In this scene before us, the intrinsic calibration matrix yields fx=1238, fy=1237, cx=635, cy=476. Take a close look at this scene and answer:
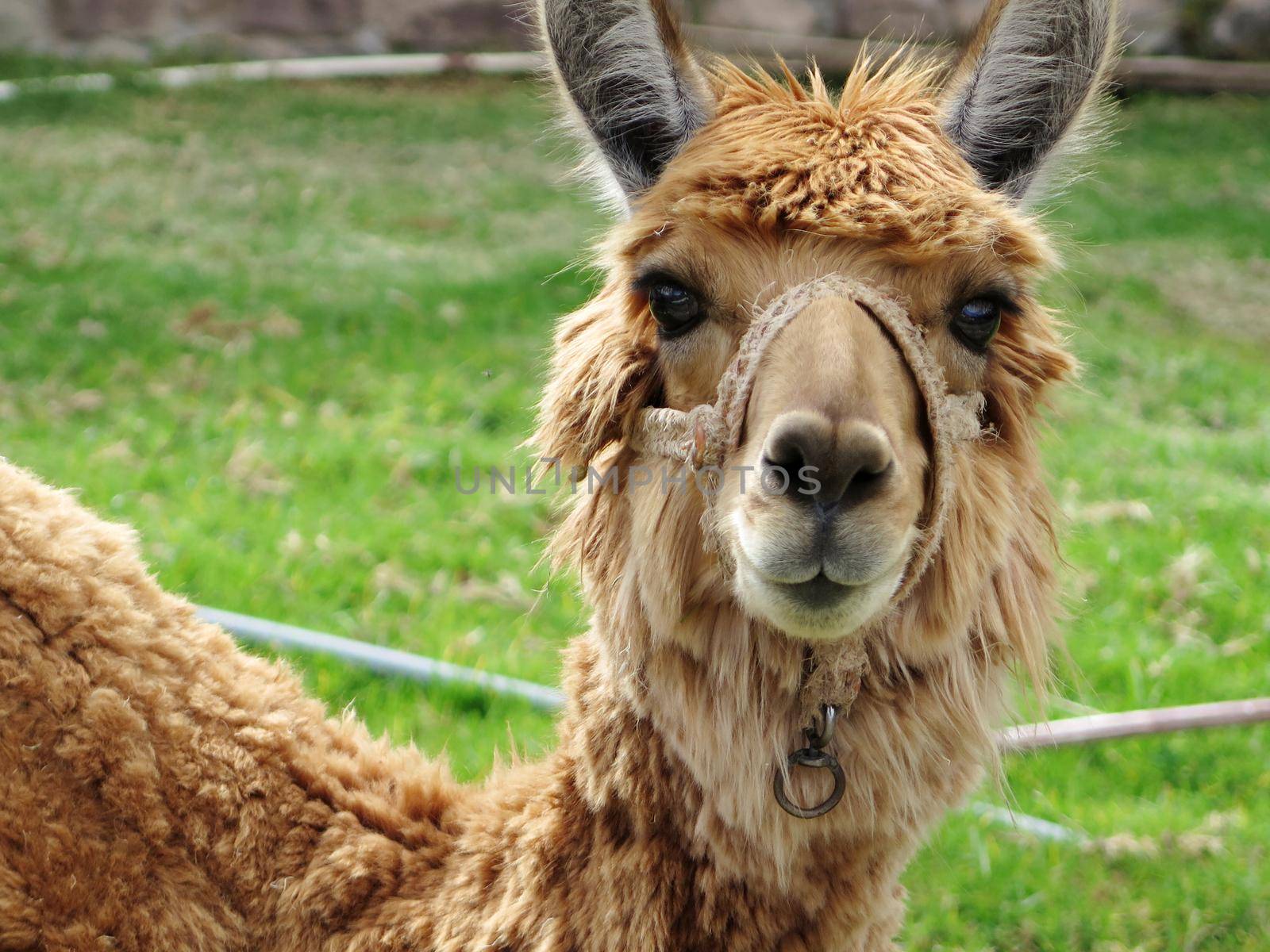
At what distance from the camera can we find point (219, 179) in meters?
11.0

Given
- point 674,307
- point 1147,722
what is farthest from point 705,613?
point 1147,722

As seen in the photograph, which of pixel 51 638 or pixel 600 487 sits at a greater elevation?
pixel 600 487

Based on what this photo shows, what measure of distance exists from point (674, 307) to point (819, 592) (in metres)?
0.64

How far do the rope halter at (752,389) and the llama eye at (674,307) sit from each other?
0.43 ft

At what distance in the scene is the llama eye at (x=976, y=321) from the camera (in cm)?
235

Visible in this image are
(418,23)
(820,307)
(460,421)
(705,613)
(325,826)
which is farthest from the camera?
(418,23)

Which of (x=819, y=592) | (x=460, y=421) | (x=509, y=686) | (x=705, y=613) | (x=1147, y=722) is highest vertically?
(x=819, y=592)

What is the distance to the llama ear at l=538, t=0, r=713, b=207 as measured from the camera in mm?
2463

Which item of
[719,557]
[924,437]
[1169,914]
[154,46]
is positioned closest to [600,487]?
[719,557]

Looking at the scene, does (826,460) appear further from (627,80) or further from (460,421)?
(460,421)

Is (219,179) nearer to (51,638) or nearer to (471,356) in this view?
(471,356)

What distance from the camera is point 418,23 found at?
15.2m

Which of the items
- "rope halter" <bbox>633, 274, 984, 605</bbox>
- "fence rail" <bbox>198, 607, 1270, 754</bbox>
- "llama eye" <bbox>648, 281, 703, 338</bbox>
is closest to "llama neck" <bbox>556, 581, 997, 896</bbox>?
"rope halter" <bbox>633, 274, 984, 605</bbox>

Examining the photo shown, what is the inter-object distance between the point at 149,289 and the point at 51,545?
626cm
